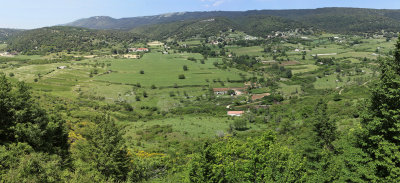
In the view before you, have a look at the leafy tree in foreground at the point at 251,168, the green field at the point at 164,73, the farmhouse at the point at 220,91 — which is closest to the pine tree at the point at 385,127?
the leafy tree in foreground at the point at 251,168

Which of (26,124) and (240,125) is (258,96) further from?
(26,124)

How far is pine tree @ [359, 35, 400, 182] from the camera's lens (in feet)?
49.7

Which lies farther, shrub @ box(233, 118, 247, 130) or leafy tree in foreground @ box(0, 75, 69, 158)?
shrub @ box(233, 118, 247, 130)

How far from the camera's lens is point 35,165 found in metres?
15.2

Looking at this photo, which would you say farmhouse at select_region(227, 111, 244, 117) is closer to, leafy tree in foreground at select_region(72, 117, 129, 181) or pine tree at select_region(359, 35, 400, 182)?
leafy tree in foreground at select_region(72, 117, 129, 181)

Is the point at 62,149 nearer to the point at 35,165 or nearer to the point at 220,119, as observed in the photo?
the point at 35,165

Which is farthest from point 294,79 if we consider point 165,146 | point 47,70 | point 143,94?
point 47,70

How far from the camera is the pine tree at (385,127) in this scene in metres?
15.1

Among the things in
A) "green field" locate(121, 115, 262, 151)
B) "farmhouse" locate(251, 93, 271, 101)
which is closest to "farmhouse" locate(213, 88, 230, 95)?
"farmhouse" locate(251, 93, 271, 101)

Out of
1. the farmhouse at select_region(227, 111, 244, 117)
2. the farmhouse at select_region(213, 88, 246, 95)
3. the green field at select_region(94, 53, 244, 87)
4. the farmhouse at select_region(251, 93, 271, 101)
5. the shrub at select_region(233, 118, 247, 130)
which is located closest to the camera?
the shrub at select_region(233, 118, 247, 130)

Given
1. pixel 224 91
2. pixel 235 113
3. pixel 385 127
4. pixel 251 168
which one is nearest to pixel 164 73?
pixel 224 91

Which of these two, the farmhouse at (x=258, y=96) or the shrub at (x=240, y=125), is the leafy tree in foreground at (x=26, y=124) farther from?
the farmhouse at (x=258, y=96)

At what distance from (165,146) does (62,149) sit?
25.6 meters

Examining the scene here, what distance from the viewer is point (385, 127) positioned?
16.1 meters
